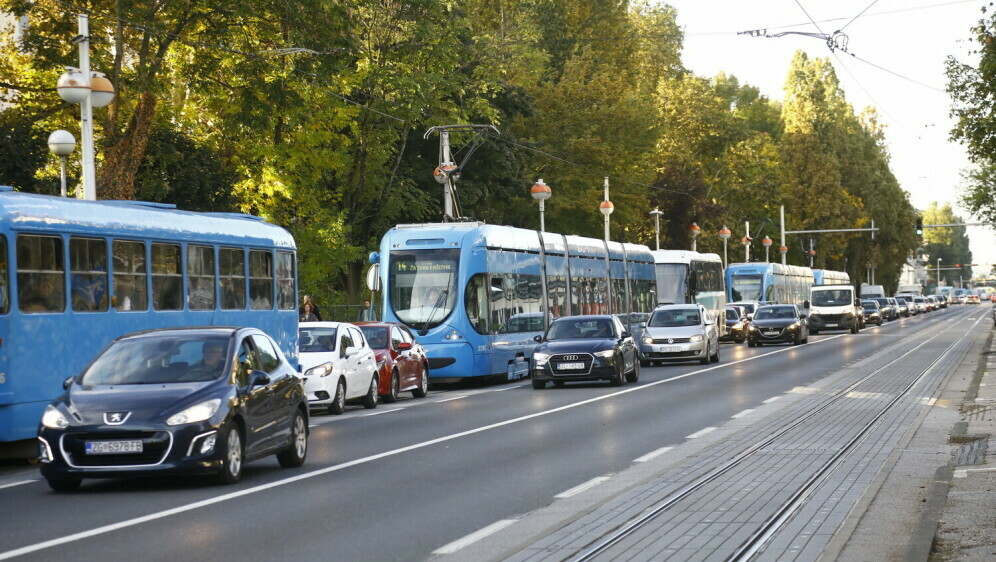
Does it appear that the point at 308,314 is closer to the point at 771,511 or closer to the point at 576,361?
the point at 576,361

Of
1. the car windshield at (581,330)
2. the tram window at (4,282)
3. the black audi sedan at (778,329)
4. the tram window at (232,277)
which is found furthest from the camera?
the black audi sedan at (778,329)

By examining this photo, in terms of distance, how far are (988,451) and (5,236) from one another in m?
10.8

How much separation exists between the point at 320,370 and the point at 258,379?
9.56 metres

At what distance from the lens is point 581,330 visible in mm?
29516

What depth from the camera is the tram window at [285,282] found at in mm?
24016

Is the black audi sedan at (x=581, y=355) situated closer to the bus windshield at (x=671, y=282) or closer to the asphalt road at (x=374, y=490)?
the asphalt road at (x=374, y=490)

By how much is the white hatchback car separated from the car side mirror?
9042 millimetres

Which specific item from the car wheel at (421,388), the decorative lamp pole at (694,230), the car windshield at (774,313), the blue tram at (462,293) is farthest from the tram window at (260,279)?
the decorative lamp pole at (694,230)

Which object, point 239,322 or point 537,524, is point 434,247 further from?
point 537,524

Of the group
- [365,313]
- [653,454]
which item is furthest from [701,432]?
[365,313]

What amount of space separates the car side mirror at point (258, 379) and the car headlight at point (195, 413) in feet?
2.52

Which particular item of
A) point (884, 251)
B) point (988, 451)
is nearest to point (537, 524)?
point (988, 451)

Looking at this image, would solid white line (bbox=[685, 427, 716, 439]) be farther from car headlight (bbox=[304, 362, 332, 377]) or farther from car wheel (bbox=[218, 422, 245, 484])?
car headlight (bbox=[304, 362, 332, 377])

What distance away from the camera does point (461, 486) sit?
12.8 m
